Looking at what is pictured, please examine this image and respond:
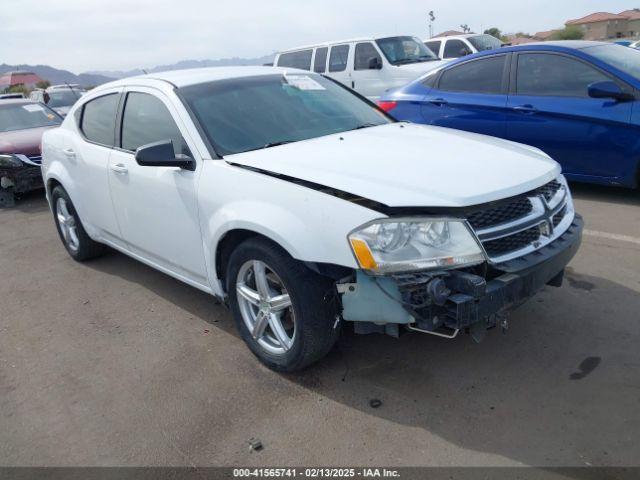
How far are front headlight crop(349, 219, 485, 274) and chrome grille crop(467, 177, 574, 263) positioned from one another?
10cm

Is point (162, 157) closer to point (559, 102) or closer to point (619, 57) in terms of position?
point (559, 102)

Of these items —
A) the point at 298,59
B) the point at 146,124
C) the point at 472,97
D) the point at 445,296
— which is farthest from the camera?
the point at 298,59

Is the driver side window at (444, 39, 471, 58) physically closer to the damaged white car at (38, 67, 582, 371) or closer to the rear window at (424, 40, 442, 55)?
the rear window at (424, 40, 442, 55)

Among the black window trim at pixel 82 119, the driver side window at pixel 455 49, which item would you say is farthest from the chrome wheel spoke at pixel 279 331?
the driver side window at pixel 455 49

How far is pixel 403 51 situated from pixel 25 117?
290 inches

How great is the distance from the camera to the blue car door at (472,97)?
20.4 feet

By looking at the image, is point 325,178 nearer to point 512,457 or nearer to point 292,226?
point 292,226

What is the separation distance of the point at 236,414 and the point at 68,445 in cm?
84

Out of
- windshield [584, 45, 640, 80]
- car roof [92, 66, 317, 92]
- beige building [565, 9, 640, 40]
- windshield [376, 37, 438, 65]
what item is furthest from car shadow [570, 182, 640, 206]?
beige building [565, 9, 640, 40]

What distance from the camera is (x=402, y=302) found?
8.27ft

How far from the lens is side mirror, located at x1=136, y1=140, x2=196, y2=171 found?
10.6ft

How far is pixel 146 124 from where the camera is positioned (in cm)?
390

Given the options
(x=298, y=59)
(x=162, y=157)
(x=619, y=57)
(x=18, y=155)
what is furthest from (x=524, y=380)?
(x=298, y=59)

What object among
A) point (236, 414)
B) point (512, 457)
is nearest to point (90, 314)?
point (236, 414)
